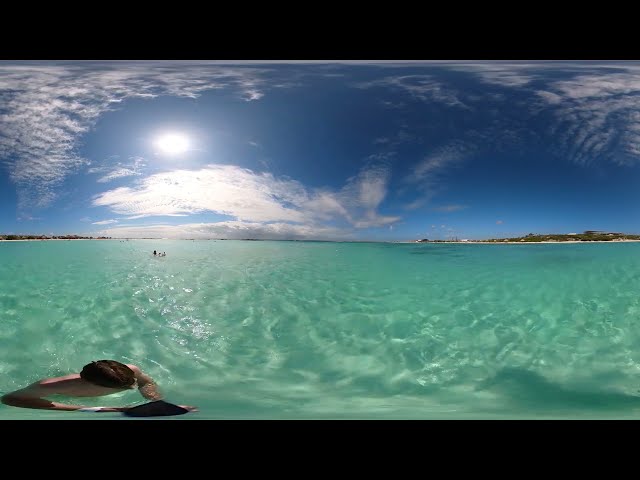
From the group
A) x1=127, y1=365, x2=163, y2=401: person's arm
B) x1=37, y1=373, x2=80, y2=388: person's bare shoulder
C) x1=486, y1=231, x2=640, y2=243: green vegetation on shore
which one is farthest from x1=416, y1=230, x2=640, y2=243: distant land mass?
x1=37, y1=373, x2=80, y2=388: person's bare shoulder

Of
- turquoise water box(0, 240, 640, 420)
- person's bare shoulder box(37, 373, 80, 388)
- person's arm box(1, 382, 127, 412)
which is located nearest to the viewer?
person's arm box(1, 382, 127, 412)

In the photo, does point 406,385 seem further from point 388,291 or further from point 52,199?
point 52,199

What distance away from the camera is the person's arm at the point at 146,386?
302 cm

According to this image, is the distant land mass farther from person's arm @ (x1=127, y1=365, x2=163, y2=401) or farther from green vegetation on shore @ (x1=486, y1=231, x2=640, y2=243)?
person's arm @ (x1=127, y1=365, x2=163, y2=401)

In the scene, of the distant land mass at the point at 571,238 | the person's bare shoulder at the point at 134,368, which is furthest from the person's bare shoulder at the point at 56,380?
the distant land mass at the point at 571,238

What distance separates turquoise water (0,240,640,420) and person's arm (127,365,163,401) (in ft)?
0.22

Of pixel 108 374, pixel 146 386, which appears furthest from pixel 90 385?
pixel 146 386

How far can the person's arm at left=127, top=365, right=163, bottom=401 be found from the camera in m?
3.02

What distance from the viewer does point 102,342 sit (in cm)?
349

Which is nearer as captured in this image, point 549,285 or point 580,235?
point 580,235

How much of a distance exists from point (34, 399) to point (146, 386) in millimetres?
841

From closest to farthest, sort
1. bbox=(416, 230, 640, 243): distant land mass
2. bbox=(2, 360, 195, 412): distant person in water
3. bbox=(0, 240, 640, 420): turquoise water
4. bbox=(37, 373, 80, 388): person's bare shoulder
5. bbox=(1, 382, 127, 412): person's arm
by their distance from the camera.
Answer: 1. bbox=(1, 382, 127, 412): person's arm
2. bbox=(2, 360, 195, 412): distant person in water
3. bbox=(37, 373, 80, 388): person's bare shoulder
4. bbox=(0, 240, 640, 420): turquoise water
5. bbox=(416, 230, 640, 243): distant land mass

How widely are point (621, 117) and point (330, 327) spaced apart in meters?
4.10

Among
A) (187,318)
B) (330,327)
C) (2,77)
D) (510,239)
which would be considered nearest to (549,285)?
(510,239)
